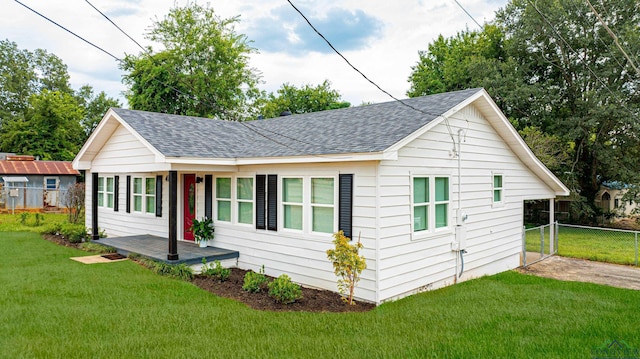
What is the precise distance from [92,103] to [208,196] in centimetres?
4096

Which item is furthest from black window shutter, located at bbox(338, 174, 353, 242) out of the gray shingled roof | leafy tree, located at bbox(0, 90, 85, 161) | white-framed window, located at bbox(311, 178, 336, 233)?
leafy tree, located at bbox(0, 90, 85, 161)

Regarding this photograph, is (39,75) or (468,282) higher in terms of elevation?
(39,75)

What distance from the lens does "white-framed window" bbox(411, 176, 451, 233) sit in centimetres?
787

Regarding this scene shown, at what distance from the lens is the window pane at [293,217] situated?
827cm

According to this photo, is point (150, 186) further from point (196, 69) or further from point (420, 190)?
point (196, 69)

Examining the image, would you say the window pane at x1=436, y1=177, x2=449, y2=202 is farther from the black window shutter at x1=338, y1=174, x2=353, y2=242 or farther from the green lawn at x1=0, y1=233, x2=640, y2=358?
the black window shutter at x1=338, y1=174, x2=353, y2=242

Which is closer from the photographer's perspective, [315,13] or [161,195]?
[315,13]

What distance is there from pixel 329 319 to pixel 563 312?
12.4 ft

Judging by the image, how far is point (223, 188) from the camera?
1005 centimetres

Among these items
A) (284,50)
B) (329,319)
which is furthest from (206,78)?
(329,319)

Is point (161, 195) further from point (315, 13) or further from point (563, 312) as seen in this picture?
point (563, 312)

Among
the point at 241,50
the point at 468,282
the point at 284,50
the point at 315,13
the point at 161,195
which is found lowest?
the point at 468,282

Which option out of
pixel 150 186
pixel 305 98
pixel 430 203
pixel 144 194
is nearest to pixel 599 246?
pixel 430 203

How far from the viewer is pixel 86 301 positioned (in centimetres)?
664
